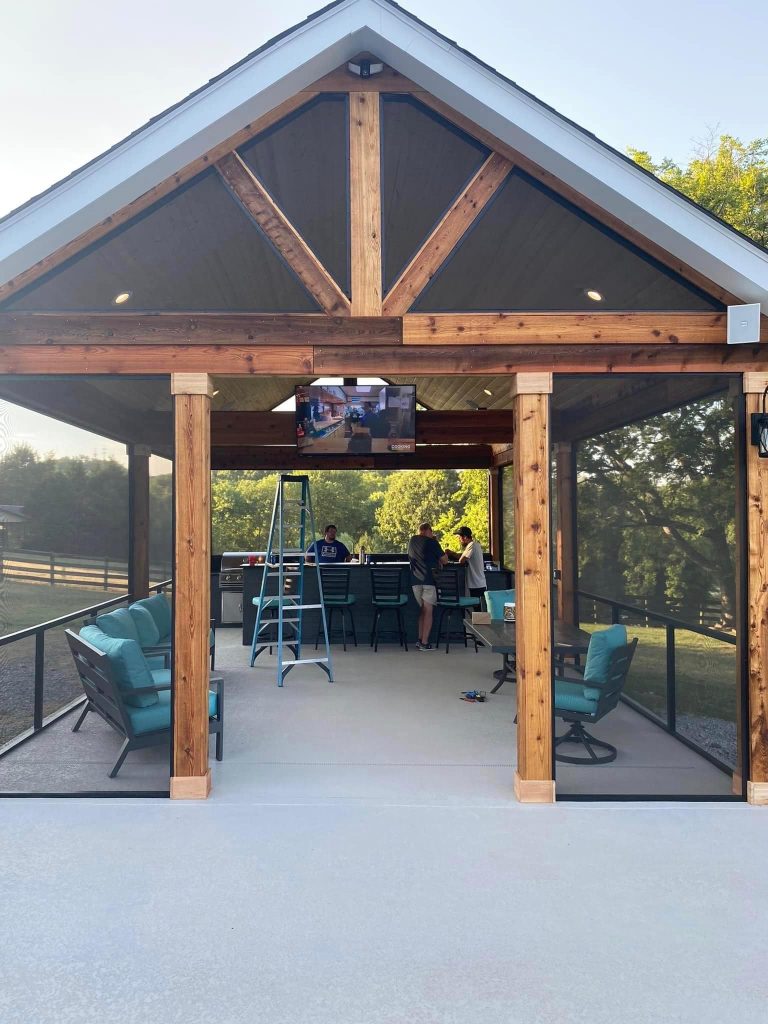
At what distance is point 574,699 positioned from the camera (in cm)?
504

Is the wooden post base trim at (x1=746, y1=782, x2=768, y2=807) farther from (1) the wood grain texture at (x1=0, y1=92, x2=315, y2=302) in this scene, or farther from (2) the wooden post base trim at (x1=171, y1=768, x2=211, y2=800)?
(1) the wood grain texture at (x1=0, y1=92, x2=315, y2=302)

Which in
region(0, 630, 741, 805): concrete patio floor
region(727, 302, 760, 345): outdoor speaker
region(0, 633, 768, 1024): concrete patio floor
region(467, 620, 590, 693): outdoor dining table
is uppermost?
region(727, 302, 760, 345): outdoor speaker

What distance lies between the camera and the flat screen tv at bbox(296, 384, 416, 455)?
8.46 meters

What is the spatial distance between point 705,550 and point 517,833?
22.3 ft

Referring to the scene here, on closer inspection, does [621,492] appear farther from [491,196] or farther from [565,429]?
[491,196]

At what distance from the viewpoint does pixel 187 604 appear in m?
4.32

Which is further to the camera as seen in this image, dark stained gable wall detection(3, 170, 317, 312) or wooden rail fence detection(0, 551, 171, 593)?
wooden rail fence detection(0, 551, 171, 593)

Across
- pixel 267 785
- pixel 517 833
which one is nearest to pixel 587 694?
pixel 517 833

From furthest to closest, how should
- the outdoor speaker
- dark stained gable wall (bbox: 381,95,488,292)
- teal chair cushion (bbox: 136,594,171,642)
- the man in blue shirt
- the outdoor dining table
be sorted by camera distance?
the man in blue shirt, teal chair cushion (bbox: 136,594,171,642), the outdoor dining table, dark stained gable wall (bbox: 381,95,488,292), the outdoor speaker

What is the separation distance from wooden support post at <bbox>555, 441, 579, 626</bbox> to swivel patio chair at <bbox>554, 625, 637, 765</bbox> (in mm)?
3239

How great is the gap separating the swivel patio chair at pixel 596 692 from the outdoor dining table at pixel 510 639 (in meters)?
0.46

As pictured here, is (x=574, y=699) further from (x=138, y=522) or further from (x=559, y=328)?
(x=138, y=522)

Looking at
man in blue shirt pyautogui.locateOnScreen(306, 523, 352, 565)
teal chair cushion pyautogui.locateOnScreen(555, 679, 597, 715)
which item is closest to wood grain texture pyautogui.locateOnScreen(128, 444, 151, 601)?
man in blue shirt pyautogui.locateOnScreen(306, 523, 352, 565)

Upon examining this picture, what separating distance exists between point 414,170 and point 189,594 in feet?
8.97
